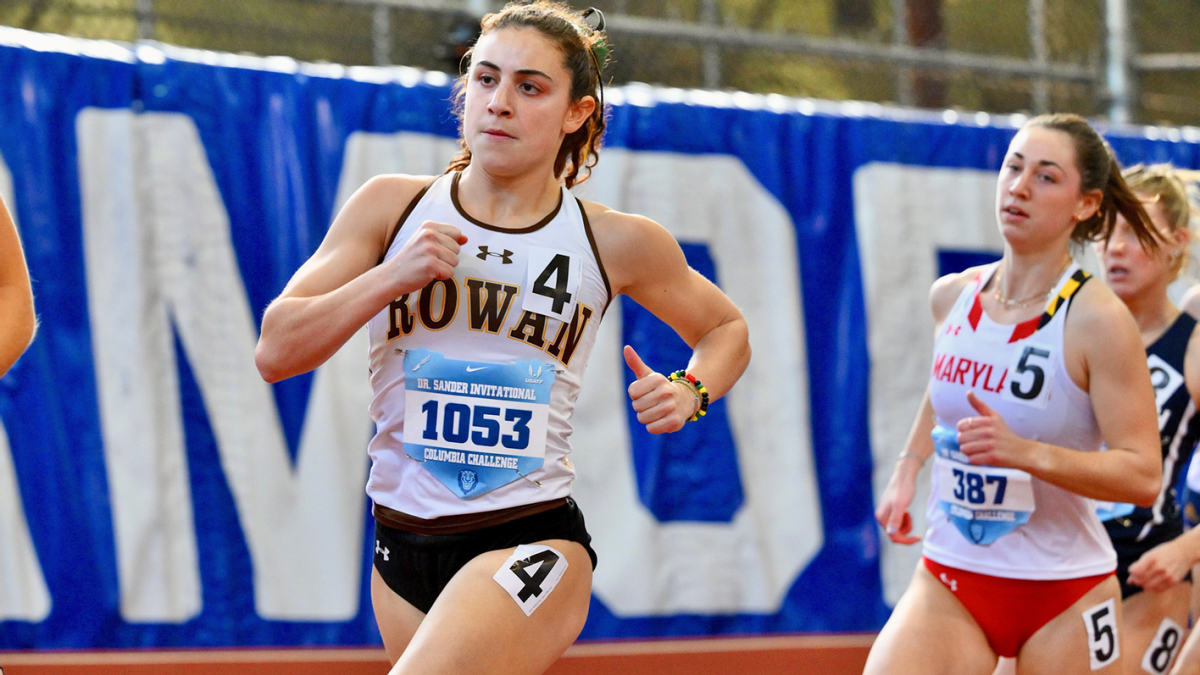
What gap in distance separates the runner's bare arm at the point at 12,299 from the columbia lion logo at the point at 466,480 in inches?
33.0

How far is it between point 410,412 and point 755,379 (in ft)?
10.6

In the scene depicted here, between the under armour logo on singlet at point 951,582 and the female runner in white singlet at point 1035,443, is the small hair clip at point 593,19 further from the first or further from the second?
the under armour logo on singlet at point 951,582

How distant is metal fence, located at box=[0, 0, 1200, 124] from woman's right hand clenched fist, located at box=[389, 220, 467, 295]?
3.39m

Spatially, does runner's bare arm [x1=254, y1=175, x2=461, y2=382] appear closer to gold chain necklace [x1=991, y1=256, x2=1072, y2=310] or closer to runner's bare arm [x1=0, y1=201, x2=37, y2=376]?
runner's bare arm [x1=0, y1=201, x2=37, y2=376]

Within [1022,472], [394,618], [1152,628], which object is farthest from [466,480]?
[1152,628]

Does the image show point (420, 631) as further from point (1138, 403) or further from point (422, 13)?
point (422, 13)

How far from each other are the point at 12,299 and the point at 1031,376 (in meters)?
2.33

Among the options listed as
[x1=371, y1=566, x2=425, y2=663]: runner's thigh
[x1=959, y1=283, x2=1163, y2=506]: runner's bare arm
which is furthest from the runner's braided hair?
[x1=371, y1=566, x2=425, y2=663]: runner's thigh

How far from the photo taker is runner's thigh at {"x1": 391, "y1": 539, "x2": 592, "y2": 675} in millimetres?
2121

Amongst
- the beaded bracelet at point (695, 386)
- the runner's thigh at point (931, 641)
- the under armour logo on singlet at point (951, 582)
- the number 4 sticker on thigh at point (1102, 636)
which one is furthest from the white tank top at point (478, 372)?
the number 4 sticker on thigh at point (1102, 636)

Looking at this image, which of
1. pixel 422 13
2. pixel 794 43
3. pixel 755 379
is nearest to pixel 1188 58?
pixel 794 43

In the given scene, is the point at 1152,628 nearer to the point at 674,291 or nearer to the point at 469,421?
the point at 674,291

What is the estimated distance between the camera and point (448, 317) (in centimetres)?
237

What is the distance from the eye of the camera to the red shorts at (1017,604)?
289 cm
